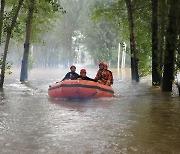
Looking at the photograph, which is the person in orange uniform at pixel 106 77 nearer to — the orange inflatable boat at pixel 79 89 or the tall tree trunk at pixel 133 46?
the orange inflatable boat at pixel 79 89

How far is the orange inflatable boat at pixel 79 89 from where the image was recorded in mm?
14375

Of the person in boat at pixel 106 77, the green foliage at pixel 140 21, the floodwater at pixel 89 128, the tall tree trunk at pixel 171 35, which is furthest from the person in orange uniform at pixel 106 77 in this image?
the green foliage at pixel 140 21

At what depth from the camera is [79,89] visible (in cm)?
1437

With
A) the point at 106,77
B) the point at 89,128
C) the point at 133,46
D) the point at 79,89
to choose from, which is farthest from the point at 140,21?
the point at 89,128

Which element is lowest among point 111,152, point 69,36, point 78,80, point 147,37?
point 111,152

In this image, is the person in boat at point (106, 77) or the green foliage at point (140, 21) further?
the green foliage at point (140, 21)

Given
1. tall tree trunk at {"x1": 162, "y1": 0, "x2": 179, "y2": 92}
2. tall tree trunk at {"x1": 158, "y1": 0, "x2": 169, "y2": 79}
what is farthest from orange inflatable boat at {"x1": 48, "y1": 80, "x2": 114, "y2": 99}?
tall tree trunk at {"x1": 158, "y1": 0, "x2": 169, "y2": 79}

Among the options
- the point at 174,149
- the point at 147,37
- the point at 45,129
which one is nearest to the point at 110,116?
the point at 45,129

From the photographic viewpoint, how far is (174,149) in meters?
6.57

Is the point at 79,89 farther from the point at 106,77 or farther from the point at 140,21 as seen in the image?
the point at 140,21

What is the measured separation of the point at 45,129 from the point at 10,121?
4.76 feet

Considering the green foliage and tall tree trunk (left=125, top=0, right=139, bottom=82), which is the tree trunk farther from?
tall tree trunk (left=125, top=0, right=139, bottom=82)

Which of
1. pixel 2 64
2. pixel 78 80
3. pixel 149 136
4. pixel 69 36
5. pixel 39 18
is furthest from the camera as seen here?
pixel 69 36

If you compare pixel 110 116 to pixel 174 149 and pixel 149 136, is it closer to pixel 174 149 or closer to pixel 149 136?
pixel 149 136
